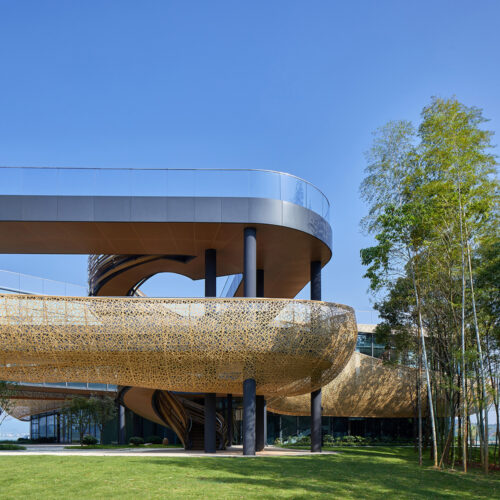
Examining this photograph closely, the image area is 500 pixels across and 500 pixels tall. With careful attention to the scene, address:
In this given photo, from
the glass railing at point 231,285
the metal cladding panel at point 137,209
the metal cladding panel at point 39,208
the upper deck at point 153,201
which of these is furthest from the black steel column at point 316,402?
the metal cladding panel at point 39,208

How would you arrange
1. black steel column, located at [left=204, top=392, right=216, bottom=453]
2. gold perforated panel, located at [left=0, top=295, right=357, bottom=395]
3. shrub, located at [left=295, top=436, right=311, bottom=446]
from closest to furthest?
gold perforated panel, located at [left=0, top=295, right=357, bottom=395], black steel column, located at [left=204, top=392, right=216, bottom=453], shrub, located at [left=295, top=436, right=311, bottom=446]

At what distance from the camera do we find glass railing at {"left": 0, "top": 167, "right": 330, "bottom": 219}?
687 inches

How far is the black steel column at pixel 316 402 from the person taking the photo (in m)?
19.9

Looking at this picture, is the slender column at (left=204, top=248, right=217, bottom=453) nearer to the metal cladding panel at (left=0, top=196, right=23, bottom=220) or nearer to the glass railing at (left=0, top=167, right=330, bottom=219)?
the glass railing at (left=0, top=167, right=330, bottom=219)

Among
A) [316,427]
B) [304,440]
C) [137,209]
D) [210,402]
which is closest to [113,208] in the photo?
[137,209]

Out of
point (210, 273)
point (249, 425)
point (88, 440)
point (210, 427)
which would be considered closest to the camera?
point (249, 425)

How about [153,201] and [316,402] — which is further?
[316,402]

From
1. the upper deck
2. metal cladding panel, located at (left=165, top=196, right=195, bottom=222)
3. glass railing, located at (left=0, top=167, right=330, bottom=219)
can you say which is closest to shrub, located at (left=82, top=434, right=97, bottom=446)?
the upper deck

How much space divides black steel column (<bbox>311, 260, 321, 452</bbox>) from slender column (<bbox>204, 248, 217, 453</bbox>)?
136 inches

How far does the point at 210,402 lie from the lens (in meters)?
19.2

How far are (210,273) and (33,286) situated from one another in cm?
1441

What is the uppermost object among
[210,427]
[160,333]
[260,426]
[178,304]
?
[178,304]

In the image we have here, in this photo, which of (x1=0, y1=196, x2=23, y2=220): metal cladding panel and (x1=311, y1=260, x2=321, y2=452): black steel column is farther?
(x1=311, y1=260, x2=321, y2=452): black steel column

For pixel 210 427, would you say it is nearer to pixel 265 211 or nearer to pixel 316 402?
pixel 316 402
